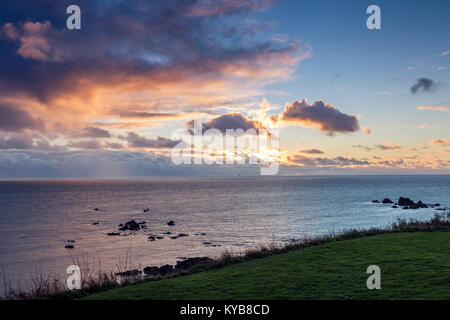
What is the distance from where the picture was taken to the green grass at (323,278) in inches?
353

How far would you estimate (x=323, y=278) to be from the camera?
10492mm

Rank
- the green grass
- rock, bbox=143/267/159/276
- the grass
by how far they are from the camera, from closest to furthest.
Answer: the green grass < the grass < rock, bbox=143/267/159/276

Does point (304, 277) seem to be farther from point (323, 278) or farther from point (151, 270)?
point (151, 270)

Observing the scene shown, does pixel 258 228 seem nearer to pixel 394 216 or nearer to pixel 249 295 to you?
pixel 394 216

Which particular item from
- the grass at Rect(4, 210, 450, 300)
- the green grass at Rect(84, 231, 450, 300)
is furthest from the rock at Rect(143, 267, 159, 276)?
the green grass at Rect(84, 231, 450, 300)

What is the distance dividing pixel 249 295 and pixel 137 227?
45.5m

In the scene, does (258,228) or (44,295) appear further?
(258,228)

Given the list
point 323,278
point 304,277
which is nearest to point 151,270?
point 304,277

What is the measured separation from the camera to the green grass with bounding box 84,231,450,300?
29.4 ft

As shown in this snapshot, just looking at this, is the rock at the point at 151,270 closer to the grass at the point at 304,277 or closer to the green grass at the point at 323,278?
the grass at the point at 304,277

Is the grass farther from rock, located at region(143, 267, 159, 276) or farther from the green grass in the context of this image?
rock, located at region(143, 267, 159, 276)

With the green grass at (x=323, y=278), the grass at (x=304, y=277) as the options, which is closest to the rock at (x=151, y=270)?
the grass at (x=304, y=277)

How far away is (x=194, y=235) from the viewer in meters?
44.5

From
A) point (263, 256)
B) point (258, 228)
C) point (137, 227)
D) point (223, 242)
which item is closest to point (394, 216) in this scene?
point (258, 228)
